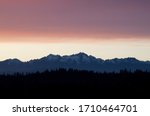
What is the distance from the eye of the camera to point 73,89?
190 m

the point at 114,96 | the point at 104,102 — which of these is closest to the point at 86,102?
the point at 104,102

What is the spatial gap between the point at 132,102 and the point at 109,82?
131m

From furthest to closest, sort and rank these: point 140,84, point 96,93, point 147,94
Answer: point 140,84 < point 96,93 < point 147,94

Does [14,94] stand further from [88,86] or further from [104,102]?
[104,102]

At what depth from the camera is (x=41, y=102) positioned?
2571 inches

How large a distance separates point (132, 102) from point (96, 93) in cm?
10735

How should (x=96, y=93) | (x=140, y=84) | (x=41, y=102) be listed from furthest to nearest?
(x=140, y=84) < (x=96, y=93) < (x=41, y=102)

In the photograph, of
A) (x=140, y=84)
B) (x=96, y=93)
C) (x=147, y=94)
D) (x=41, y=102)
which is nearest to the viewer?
(x=41, y=102)

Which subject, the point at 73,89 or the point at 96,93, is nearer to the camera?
the point at 96,93

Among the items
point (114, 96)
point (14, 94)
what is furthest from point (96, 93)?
point (14, 94)

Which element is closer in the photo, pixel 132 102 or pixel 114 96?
pixel 132 102

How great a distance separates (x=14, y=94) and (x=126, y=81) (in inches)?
1650

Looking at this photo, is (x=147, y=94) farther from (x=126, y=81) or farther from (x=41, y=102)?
(x=41, y=102)

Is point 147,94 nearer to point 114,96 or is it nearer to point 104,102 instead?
point 114,96
